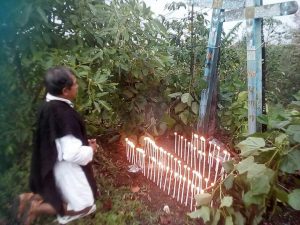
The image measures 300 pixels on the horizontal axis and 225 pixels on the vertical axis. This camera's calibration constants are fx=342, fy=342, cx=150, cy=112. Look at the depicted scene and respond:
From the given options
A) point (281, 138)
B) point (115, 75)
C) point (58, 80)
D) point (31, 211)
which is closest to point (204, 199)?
point (281, 138)

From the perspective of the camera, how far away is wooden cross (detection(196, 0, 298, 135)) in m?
3.78

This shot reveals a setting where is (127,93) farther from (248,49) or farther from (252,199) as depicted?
(252,199)

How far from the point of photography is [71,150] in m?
2.41

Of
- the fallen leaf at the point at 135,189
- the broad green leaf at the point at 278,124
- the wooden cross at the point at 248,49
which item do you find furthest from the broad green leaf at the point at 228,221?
the wooden cross at the point at 248,49

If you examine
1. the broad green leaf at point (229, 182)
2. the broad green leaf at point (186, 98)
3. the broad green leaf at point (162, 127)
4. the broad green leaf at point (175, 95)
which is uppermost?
the broad green leaf at point (175, 95)

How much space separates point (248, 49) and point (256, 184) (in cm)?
169

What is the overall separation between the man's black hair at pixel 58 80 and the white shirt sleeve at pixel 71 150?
355 millimetres

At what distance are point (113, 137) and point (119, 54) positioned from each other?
122 cm

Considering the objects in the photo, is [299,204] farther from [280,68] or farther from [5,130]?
[280,68]

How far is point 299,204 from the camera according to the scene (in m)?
2.74

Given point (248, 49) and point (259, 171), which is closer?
point (259, 171)

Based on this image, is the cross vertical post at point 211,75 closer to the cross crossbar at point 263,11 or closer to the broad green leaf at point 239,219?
the cross crossbar at point 263,11

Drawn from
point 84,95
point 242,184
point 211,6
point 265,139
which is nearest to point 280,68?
point 211,6

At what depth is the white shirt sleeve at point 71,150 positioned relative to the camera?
95.0 inches
